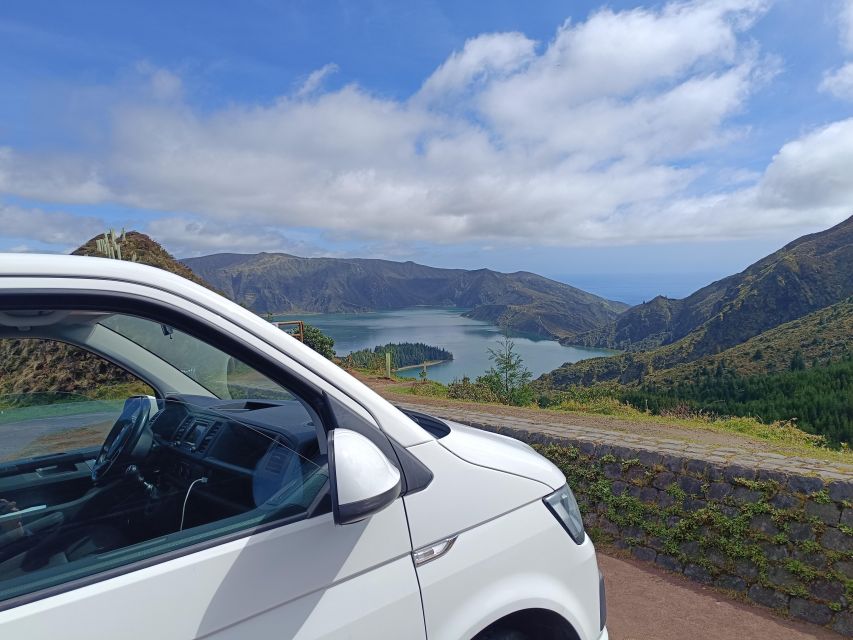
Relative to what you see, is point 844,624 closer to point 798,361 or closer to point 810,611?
point 810,611

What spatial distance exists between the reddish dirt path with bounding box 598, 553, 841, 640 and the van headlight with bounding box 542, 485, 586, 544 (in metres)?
1.89

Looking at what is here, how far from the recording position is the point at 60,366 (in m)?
1.89

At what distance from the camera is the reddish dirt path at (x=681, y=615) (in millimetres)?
3422

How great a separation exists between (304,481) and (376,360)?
823 inches

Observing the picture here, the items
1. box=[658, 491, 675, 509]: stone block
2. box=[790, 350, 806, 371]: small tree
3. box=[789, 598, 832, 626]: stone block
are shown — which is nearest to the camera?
box=[789, 598, 832, 626]: stone block

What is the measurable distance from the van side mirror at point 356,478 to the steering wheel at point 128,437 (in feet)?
3.04

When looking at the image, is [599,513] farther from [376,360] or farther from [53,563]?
[376,360]

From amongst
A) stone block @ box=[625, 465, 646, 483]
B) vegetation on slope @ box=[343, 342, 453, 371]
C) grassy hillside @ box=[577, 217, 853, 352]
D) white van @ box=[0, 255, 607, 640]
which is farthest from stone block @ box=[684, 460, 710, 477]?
grassy hillside @ box=[577, 217, 853, 352]

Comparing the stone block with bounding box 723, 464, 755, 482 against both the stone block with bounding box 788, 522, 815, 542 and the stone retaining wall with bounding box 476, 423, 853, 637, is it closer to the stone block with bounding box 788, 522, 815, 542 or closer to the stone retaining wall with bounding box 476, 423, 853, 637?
the stone retaining wall with bounding box 476, 423, 853, 637

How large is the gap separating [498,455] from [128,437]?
132cm

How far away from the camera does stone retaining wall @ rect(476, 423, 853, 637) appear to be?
357cm

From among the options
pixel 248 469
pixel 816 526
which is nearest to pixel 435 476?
pixel 248 469

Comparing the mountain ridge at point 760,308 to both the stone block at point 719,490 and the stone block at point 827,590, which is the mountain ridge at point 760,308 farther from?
the stone block at point 827,590

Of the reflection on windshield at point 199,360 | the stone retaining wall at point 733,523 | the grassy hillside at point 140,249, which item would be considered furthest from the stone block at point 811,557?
the grassy hillside at point 140,249
